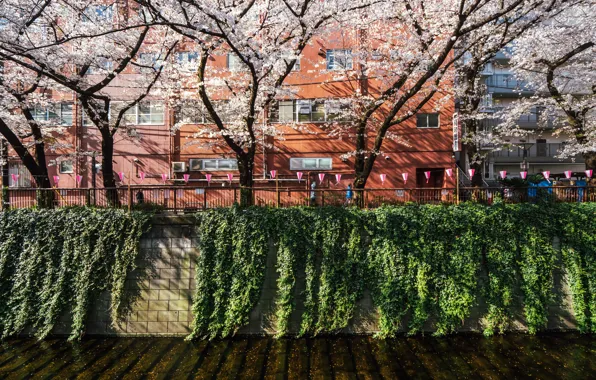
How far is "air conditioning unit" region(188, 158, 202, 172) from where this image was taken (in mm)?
19125

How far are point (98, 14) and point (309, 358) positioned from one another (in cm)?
1194

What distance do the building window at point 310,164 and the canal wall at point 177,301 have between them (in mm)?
10570

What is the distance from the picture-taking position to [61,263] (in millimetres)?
8742

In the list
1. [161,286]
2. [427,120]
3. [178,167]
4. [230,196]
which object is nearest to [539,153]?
[427,120]

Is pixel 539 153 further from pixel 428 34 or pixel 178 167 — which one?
pixel 178 167

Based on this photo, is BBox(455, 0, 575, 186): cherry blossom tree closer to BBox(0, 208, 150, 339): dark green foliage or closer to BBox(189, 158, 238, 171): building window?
BBox(189, 158, 238, 171): building window

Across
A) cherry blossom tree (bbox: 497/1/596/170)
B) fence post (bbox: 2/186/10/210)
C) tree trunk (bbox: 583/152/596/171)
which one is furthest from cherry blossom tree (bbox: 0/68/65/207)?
tree trunk (bbox: 583/152/596/171)

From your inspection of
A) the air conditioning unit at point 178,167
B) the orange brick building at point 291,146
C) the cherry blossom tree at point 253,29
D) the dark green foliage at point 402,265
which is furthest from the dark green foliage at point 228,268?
the air conditioning unit at point 178,167

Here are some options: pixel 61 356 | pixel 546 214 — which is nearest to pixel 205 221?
pixel 61 356

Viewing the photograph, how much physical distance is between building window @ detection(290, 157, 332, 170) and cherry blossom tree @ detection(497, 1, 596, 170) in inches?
370

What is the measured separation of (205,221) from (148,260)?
1942 mm

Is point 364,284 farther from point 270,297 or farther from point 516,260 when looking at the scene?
point 516,260

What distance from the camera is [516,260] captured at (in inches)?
335

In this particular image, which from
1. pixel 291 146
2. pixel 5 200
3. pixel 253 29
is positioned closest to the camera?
pixel 5 200
